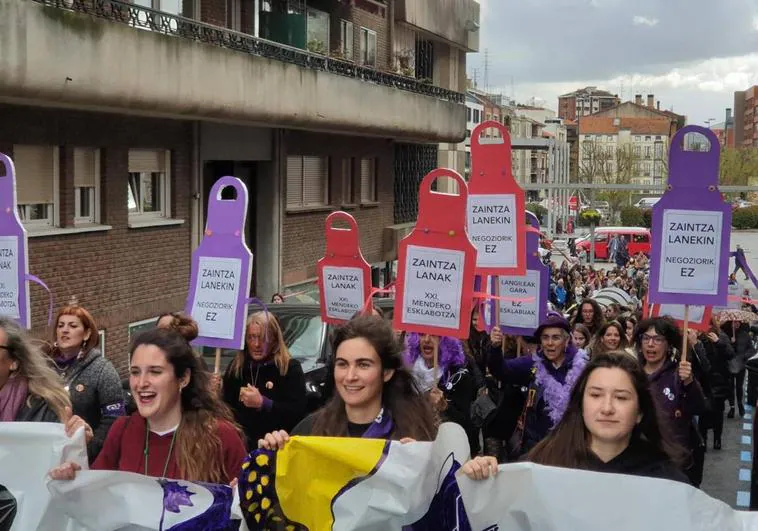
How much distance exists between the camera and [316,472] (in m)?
4.65

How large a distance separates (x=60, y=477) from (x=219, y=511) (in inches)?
24.0

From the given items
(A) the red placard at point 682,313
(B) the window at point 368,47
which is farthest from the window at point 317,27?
(A) the red placard at point 682,313

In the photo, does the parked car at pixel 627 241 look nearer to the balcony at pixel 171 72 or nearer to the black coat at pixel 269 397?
the balcony at pixel 171 72

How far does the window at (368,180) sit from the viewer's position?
31062mm

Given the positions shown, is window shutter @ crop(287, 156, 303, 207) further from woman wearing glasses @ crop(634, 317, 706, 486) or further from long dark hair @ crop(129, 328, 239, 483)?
long dark hair @ crop(129, 328, 239, 483)

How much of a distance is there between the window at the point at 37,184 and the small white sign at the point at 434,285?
9.65 m

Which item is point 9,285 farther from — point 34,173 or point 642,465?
point 34,173

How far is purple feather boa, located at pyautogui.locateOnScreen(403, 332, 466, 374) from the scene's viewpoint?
28.7ft

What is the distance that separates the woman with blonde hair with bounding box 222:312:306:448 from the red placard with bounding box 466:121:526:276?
203 centimetres

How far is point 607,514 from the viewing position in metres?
4.43

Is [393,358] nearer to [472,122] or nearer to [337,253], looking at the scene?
[337,253]

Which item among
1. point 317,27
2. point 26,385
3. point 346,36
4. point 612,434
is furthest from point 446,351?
point 346,36

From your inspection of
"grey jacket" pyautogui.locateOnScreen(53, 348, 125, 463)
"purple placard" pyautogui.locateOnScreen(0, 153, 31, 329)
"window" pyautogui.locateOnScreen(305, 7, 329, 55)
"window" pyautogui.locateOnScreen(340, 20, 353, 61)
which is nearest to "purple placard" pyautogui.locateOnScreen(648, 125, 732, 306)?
"grey jacket" pyautogui.locateOnScreen(53, 348, 125, 463)

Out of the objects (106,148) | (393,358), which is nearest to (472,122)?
(106,148)
